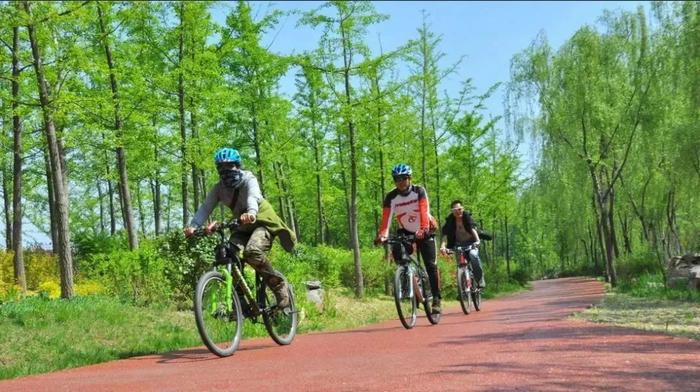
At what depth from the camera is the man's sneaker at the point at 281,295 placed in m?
6.86

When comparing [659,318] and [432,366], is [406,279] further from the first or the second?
[432,366]

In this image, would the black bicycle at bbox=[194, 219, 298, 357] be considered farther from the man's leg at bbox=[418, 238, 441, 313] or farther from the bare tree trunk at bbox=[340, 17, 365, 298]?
the bare tree trunk at bbox=[340, 17, 365, 298]

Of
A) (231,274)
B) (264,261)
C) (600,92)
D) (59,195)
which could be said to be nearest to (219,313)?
(231,274)

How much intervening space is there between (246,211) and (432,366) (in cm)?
263

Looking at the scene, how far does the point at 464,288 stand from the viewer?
1099 centimetres

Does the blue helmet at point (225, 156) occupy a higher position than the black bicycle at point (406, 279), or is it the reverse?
the blue helmet at point (225, 156)

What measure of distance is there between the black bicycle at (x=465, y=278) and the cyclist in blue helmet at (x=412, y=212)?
2010 millimetres

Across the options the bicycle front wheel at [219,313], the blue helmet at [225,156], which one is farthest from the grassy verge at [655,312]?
the blue helmet at [225,156]

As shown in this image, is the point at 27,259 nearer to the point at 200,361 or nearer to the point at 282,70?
the point at 282,70

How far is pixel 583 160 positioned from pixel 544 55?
4447 millimetres

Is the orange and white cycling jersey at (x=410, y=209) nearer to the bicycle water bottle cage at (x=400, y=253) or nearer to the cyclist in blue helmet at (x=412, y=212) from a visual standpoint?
the cyclist in blue helmet at (x=412, y=212)

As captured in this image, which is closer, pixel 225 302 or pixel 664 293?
pixel 225 302

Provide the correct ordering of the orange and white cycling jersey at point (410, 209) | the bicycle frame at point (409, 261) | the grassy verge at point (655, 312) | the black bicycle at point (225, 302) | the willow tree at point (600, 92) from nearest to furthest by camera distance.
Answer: the black bicycle at point (225, 302), the grassy verge at point (655, 312), the bicycle frame at point (409, 261), the orange and white cycling jersey at point (410, 209), the willow tree at point (600, 92)

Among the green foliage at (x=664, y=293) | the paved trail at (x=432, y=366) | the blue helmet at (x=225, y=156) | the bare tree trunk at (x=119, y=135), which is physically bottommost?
the green foliage at (x=664, y=293)
